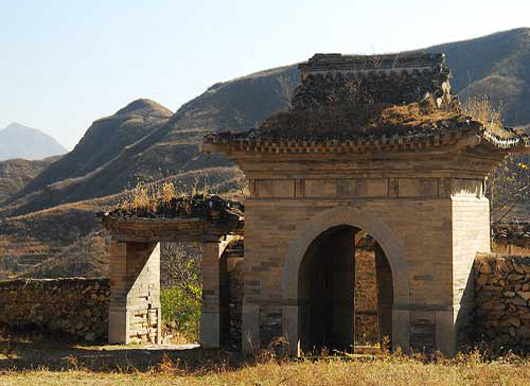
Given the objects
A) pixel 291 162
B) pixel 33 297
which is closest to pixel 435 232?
pixel 291 162

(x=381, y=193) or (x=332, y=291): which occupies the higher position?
(x=381, y=193)

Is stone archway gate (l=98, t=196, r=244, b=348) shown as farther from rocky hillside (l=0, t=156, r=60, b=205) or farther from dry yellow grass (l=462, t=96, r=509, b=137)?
rocky hillside (l=0, t=156, r=60, b=205)

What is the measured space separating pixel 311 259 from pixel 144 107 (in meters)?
84.4

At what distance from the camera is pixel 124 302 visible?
19.7 meters

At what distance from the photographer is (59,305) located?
20.5 meters

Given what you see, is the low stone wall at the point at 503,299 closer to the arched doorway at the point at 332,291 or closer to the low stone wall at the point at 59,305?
the arched doorway at the point at 332,291

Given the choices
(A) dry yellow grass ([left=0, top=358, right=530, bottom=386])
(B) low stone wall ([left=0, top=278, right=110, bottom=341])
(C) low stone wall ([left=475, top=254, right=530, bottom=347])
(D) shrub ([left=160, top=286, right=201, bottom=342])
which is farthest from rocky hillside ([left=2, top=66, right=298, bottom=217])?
(A) dry yellow grass ([left=0, top=358, right=530, bottom=386])

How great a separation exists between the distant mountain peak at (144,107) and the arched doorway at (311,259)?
266 feet

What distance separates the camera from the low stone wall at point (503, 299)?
1546cm

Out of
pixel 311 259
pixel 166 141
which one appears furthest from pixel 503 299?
pixel 166 141

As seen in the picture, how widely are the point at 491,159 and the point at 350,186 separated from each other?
10.1 feet

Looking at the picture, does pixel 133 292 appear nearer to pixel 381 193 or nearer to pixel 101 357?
pixel 101 357

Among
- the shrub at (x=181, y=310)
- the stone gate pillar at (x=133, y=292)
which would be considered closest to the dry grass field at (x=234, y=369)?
the stone gate pillar at (x=133, y=292)

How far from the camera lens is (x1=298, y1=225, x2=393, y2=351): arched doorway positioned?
16.9 m
